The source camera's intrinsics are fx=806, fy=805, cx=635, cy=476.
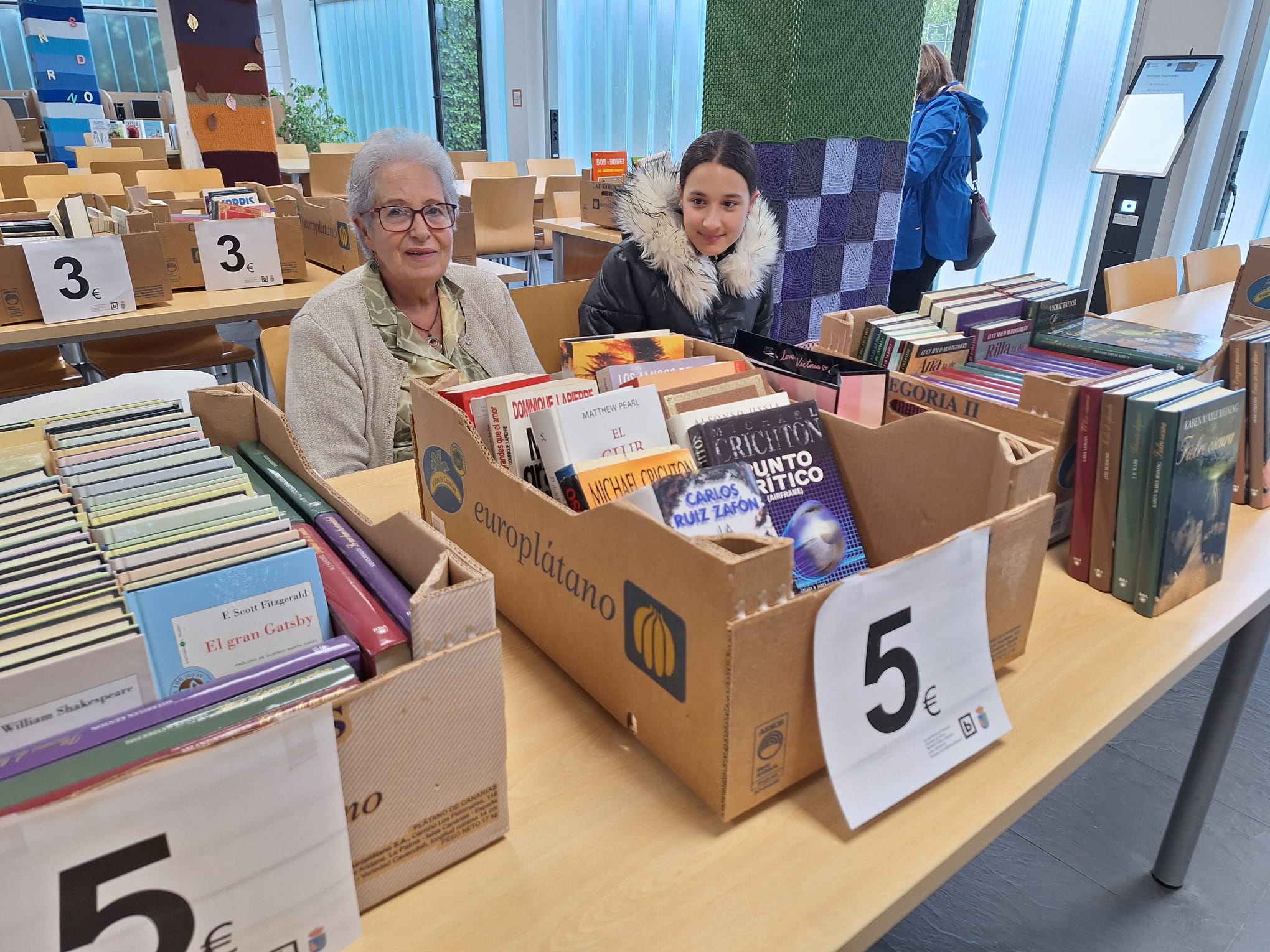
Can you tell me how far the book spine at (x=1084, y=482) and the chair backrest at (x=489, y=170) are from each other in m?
6.08

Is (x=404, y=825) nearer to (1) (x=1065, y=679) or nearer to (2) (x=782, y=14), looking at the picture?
(1) (x=1065, y=679)

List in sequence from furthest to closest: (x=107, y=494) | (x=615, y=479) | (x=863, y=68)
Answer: (x=863, y=68) < (x=615, y=479) < (x=107, y=494)

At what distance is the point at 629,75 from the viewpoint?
7.04 metres

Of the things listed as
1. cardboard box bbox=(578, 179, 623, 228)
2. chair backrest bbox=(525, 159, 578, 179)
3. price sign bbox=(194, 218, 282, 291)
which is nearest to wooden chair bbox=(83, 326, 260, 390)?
price sign bbox=(194, 218, 282, 291)

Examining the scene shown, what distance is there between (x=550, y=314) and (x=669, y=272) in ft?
1.25

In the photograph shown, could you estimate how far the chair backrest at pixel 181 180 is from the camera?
4645 millimetres

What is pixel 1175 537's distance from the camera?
1015mm

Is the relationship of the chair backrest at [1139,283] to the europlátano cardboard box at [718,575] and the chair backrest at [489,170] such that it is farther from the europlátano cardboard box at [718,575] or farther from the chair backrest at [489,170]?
the chair backrest at [489,170]

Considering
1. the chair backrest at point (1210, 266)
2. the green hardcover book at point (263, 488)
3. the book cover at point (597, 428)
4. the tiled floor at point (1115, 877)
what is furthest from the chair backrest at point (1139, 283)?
the green hardcover book at point (263, 488)

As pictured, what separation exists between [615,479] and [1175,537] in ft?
2.37

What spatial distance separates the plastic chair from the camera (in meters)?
5.14

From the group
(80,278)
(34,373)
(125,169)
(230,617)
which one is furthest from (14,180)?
(230,617)

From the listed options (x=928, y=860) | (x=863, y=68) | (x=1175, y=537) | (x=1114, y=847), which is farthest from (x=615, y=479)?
(x=863, y=68)

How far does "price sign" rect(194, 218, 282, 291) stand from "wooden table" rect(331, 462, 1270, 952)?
2.70 metres
